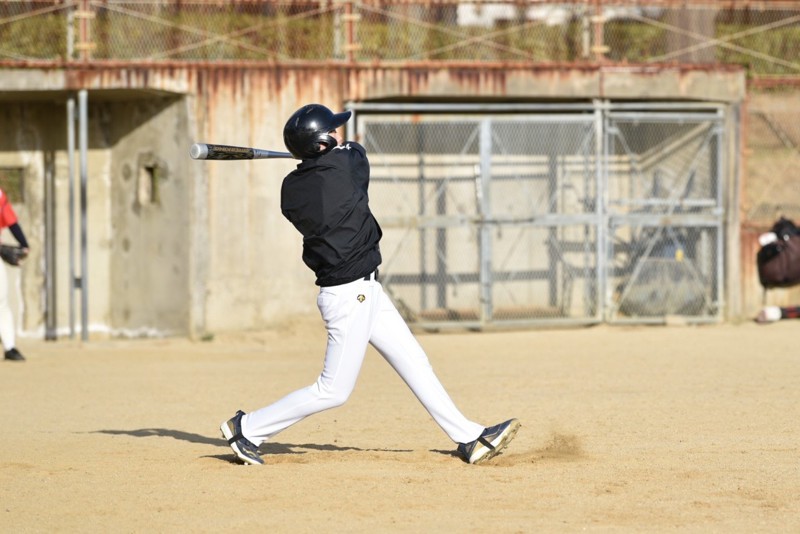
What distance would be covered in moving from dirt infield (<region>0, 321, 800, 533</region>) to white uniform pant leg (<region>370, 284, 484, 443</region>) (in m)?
0.26

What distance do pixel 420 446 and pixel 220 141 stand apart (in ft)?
25.9

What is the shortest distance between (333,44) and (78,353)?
4879 mm

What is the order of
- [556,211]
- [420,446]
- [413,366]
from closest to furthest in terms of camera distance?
[413,366] < [420,446] < [556,211]

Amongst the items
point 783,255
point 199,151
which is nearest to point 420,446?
point 199,151

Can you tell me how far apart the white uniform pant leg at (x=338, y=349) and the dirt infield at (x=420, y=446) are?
343 millimetres

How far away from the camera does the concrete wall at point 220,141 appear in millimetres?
15273

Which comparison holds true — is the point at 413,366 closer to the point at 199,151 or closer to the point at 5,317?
the point at 199,151

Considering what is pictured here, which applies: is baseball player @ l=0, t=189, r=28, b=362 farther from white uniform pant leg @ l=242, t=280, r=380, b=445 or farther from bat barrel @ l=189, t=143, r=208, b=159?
white uniform pant leg @ l=242, t=280, r=380, b=445

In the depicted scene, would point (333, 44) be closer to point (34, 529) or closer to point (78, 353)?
point (78, 353)

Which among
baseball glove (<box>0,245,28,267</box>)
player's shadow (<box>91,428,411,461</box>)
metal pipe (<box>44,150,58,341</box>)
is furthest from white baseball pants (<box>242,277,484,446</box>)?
metal pipe (<box>44,150,58,341</box>)

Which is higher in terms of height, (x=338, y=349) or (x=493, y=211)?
(x=493, y=211)

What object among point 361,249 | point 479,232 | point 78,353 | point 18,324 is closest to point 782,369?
point 479,232

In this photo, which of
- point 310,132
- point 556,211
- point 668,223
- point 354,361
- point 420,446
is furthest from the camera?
point 556,211

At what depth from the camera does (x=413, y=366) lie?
721 centimetres
